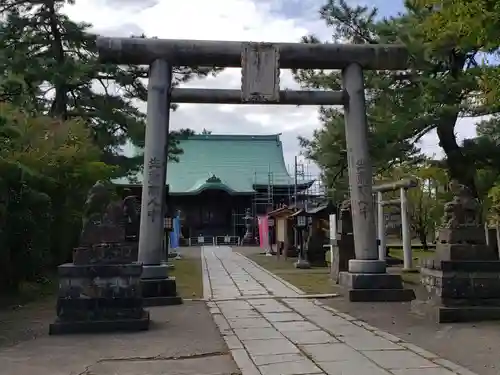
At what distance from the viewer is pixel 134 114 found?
53.8 feet

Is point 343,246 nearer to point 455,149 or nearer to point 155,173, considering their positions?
point 455,149

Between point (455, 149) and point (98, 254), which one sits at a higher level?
point (455, 149)

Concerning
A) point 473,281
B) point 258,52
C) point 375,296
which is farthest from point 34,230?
point 473,281

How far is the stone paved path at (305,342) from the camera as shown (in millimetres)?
5438

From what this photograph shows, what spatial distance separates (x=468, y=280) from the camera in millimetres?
8008

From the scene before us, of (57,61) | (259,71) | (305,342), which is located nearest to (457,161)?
(259,71)

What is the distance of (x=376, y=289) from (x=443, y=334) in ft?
12.0

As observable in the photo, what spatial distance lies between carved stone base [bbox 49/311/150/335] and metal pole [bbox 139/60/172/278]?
283 cm

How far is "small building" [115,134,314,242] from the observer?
127 ft

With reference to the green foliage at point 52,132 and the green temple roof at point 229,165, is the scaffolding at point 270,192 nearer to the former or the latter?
the green temple roof at point 229,165

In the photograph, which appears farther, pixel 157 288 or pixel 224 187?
pixel 224 187

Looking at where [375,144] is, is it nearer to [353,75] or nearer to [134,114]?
[353,75]

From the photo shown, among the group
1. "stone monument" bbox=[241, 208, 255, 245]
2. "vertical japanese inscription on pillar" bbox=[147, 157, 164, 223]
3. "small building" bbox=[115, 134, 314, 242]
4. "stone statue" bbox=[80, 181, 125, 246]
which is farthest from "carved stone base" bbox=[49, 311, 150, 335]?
"stone monument" bbox=[241, 208, 255, 245]

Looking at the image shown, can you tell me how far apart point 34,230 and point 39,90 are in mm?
6035
